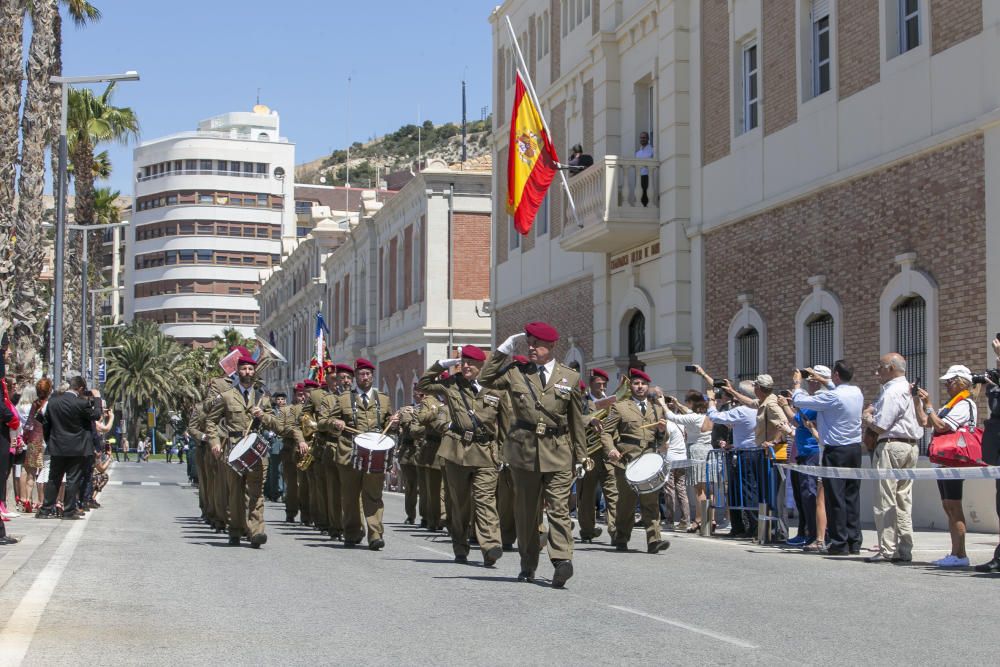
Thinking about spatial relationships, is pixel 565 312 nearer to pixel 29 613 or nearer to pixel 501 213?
pixel 501 213

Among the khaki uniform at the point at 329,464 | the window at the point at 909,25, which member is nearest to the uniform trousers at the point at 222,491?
the khaki uniform at the point at 329,464

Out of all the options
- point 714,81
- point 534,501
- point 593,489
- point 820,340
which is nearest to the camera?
point 534,501

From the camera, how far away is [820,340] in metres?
23.4

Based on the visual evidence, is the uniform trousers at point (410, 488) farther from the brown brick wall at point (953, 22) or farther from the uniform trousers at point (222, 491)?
the brown brick wall at point (953, 22)

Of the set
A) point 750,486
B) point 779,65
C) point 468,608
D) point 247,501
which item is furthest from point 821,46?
point 468,608

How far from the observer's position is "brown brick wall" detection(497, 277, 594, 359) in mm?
34281

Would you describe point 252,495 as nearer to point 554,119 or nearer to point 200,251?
point 554,119

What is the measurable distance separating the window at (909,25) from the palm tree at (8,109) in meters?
15.1

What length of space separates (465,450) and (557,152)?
22832 mm

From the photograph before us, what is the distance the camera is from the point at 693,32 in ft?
94.0

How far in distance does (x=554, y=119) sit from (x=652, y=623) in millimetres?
28600

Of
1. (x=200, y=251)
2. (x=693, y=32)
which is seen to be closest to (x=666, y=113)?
(x=693, y=32)

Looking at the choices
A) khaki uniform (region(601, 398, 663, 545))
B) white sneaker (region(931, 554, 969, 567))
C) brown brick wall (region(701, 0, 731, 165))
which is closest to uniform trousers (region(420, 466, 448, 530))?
khaki uniform (region(601, 398, 663, 545))

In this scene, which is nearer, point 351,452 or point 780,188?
point 351,452
